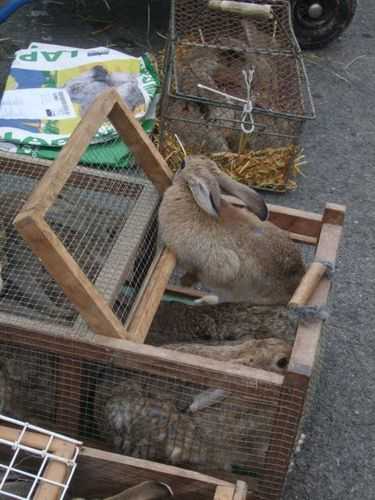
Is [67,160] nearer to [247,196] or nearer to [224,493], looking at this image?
[247,196]

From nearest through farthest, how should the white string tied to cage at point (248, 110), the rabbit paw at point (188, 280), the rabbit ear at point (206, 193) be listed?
the rabbit ear at point (206, 193) < the rabbit paw at point (188, 280) < the white string tied to cage at point (248, 110)

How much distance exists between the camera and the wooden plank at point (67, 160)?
1681 mm

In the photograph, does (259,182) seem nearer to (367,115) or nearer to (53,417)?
(367,115)

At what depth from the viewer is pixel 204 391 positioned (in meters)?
1.96

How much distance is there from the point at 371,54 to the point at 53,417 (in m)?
3.97

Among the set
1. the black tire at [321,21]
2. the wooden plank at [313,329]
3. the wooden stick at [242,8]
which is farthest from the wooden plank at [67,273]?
the black tire at [321,21]

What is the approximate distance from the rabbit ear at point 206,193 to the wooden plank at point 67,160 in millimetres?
398

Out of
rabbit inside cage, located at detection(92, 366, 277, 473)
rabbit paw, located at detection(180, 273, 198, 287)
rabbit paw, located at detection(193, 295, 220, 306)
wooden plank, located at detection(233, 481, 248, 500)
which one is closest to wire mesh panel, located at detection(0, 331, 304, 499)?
rabbit inside cage, located at detection(92, 366, 277, 473)

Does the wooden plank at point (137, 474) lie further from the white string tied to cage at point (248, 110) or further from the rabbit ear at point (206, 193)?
the white string tied to cage at point (248, 110)

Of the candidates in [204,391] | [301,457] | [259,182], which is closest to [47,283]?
[204,391]

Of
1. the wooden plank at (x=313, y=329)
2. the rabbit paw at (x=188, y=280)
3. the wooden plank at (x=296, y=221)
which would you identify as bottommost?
the wooden plank at (x=313, y=329)

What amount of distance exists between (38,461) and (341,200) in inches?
93.8

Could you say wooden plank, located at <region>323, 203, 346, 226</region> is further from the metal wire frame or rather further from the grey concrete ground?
the metal wire frame

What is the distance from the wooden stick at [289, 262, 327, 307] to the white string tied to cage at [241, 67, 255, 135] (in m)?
1.35
